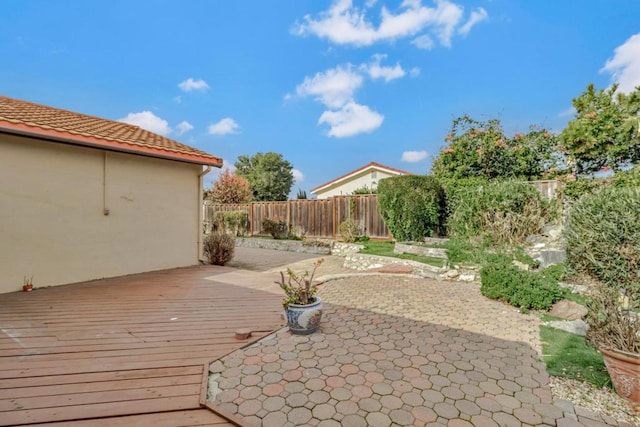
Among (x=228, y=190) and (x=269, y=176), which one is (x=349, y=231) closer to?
(x=228, y=190)

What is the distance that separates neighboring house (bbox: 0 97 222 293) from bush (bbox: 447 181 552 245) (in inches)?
290

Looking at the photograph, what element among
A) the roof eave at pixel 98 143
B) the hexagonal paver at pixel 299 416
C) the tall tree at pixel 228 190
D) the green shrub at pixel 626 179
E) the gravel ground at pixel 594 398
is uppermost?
the tall tree at pixel 228 190

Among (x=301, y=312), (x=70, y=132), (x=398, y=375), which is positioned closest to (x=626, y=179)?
(x=398, y=375)

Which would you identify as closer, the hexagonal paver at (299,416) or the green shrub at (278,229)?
the hexagonal paver at (299,416)

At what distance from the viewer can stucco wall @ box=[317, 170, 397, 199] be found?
925 inches

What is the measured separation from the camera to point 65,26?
8.34 meters

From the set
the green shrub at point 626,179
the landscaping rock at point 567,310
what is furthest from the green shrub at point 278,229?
the green shrub at point 626,179

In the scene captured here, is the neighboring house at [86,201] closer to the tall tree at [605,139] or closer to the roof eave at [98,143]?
the roof eave at [98,143]

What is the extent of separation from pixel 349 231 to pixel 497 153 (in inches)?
247

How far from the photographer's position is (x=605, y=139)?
37.5 feet

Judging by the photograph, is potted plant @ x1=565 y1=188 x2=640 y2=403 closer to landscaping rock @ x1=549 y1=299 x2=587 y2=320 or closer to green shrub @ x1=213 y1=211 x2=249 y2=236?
landscaping rock @ x1=549 y1=299 x2=587 y2=320

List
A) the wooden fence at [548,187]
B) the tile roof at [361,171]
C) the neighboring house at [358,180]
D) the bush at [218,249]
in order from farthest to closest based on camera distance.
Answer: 1. the neighboring house at [358,180]
2. the tile roof at [361,171]
3. the wooden fence at [548,187]
4. the bush at [218,249]

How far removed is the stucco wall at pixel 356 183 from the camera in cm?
2348

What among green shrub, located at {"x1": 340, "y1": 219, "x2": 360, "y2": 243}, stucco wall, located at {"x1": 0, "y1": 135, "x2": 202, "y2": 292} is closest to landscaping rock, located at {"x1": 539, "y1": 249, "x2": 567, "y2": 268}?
green shrub, located at {"x1": 340, "y1": 219, "x2": 360, "y2": 243}
